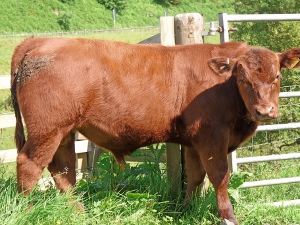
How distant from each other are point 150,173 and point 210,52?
5.53 feet

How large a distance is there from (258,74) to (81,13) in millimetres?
69645

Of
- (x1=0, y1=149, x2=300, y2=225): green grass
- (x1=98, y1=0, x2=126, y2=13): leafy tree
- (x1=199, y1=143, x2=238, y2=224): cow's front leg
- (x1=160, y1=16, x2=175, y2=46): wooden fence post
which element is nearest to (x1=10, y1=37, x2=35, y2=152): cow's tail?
(x1=0, y1=149, x2=300, y2=225): green grass

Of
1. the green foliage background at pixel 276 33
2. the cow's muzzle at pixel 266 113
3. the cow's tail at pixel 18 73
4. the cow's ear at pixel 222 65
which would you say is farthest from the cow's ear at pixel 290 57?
the green foliage background at pixel 276 33

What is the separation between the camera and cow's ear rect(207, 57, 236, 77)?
494cm

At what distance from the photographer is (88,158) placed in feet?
22.9

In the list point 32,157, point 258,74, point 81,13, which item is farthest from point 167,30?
point 81,13

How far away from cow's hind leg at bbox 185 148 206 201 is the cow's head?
0.99 meters

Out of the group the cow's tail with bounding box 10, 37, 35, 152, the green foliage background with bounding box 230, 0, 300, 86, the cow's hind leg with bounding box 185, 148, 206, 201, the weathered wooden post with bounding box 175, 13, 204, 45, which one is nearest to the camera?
the cow's tail with bounding box 10, 37, 35, 152

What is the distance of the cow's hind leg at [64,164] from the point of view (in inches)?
205

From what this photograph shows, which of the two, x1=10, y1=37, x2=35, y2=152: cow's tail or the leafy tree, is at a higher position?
the leafy tree

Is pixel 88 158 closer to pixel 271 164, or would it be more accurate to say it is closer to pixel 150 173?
pixel 150 173

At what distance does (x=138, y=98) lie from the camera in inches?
193

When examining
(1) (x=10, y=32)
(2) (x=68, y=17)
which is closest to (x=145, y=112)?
(1) (x=10, y=32)

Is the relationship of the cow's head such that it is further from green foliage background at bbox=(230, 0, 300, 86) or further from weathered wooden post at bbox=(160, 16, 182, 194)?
green foliage background at bbox=(230, 0, 300, 86)
